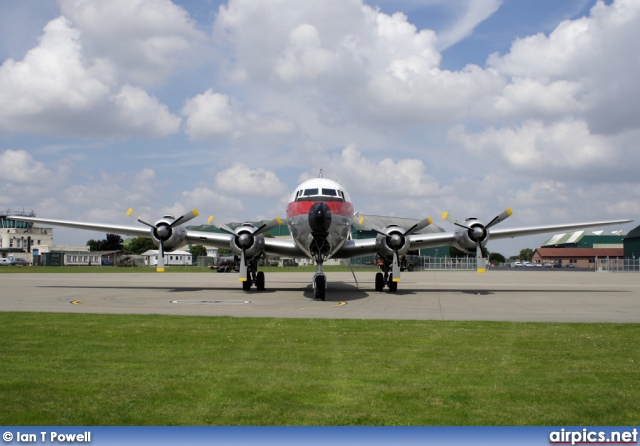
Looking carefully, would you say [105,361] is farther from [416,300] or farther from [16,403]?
[416,300]

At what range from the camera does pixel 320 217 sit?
22125mm

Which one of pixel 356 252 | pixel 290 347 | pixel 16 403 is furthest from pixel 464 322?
pixel 356 252

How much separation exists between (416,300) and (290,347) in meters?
13.7

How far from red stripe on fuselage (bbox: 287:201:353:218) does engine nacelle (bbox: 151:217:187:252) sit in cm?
681

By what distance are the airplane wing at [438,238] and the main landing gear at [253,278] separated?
4143mm

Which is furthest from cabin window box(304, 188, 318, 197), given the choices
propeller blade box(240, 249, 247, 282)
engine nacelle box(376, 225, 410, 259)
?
engine nacelle box(376, 225, 410, 259)

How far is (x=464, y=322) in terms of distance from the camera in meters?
15.3

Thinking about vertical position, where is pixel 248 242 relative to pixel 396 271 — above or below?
above

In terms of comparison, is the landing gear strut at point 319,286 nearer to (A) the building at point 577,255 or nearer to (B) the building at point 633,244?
(B) the building at point 633,244

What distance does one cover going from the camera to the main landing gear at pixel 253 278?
94.5 ft

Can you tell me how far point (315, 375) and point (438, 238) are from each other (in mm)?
22277

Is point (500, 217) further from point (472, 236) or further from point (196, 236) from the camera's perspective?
point (196, 236)

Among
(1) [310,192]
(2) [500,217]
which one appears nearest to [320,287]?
(1) [310,192]

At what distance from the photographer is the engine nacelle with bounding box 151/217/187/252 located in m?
28.5
